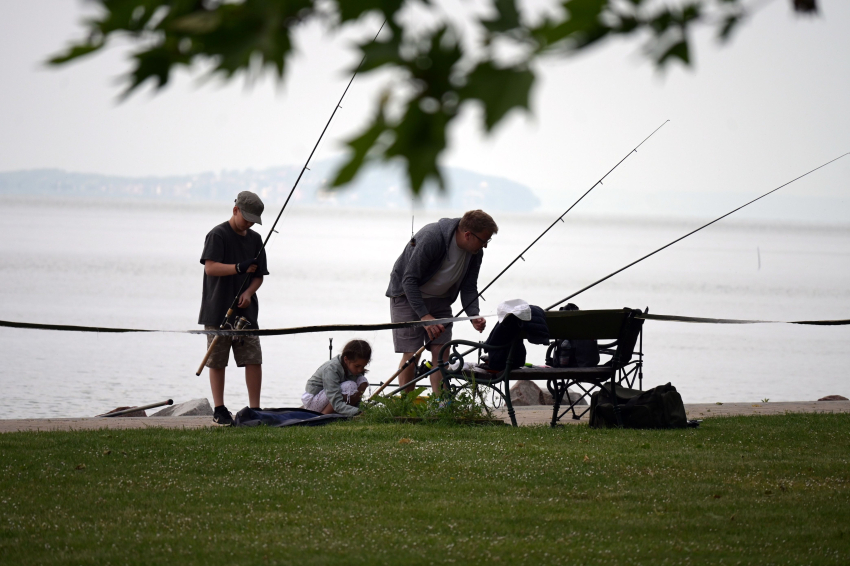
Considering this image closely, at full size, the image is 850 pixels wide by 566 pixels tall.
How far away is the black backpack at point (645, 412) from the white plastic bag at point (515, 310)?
0.94 metres

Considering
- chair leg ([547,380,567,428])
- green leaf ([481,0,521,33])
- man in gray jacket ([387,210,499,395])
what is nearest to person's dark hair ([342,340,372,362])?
man in gray jacket ([387,210,499,395])

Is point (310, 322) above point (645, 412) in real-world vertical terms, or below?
above

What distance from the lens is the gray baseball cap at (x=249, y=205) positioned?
7266mm

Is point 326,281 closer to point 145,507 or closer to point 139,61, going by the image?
point 145,507

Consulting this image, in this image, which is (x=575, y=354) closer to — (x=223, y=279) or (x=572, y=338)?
(x=572, y=338)

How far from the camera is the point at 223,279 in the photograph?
7.39 metres

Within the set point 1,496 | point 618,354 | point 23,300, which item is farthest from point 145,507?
point 23,300

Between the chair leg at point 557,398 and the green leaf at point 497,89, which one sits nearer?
the green leaf at point 497,89

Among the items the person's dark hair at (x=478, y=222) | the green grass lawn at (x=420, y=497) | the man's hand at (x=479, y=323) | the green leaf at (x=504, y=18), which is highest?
the person's dark hair at (x=478, y=222)

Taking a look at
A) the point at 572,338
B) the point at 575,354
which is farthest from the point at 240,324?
the point at 575,354

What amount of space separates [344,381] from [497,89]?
640 centimetres

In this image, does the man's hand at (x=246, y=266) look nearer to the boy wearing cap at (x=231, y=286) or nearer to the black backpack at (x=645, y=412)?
the boy wearing cap at (x=231, y=286)

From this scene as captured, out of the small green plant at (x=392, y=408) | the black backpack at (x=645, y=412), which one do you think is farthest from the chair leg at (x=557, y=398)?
the small green plant at (x=392, y=408)

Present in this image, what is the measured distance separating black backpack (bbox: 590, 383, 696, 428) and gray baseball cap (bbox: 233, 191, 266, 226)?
290cm
